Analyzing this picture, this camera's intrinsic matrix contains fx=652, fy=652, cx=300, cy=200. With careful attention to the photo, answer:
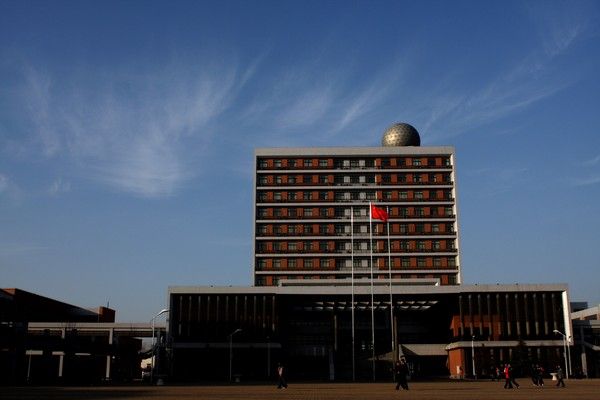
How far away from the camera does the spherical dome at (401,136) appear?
114 meters

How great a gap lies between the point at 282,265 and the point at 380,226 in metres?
17.5

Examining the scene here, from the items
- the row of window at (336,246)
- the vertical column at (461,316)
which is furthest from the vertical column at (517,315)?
the row of window at (336,246)

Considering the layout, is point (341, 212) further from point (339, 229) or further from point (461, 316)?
point (461, 316)

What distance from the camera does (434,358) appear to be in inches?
3789

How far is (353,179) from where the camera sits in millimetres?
111375

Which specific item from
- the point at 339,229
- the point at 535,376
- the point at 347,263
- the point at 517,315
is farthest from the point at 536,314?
the point at 535,376

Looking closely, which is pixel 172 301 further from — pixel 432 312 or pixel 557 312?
pixel 557 312

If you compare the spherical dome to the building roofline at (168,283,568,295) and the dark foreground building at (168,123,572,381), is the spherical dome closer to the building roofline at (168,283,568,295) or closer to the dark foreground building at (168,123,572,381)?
the dark foreground building at (168,123,572,381)

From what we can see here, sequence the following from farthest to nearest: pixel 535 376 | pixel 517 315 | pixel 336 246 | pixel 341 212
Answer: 1. pixel 341 212
2. pixel 336 246
3. pixel 517 315
4. pixel 535 376

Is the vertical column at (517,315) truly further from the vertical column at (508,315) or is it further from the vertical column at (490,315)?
the vertical column at (490,315)

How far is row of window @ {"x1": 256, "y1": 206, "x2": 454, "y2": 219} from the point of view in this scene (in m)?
108

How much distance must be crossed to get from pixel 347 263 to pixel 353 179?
14665mm

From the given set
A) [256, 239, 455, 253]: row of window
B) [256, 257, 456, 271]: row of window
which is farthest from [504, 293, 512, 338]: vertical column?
[256, 239, 455, 253]: row of window

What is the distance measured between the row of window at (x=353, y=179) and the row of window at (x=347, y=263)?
13174 millimetres
